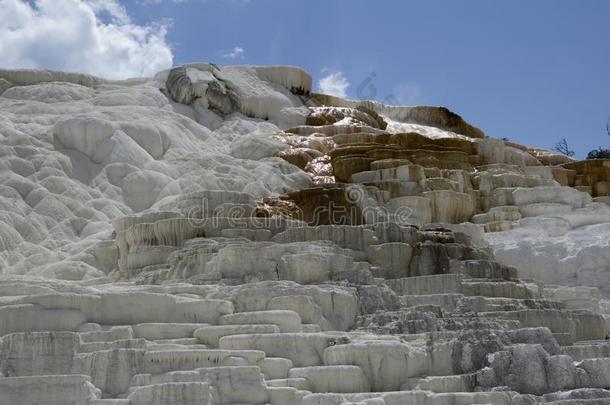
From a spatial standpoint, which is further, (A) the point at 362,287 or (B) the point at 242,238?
(B) the point at 242,238

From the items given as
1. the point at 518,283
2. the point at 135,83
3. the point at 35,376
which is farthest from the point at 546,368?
the point at 135,83

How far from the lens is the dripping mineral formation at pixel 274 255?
12391mm

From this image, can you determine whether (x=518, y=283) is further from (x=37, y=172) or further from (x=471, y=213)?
(x=37, y=172)

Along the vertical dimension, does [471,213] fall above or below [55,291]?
above

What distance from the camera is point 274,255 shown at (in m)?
16.8

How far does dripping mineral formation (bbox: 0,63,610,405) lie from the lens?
12.4m

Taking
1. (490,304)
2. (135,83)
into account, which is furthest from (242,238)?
(135,83)

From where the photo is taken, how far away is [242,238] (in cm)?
1856

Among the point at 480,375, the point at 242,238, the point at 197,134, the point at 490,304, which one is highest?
the point at 197,134

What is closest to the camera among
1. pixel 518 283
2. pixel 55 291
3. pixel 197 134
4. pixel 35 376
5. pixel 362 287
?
pixel 35 376

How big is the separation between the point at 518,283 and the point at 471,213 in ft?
25.0

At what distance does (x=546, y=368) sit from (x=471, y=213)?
1246 centimetres

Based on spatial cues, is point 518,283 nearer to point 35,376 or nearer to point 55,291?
point 55,291

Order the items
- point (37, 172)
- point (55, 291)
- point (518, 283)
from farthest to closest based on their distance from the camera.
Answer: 1. point (37, 172)
2. point (518, 283)
3. point (55, 291)
